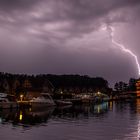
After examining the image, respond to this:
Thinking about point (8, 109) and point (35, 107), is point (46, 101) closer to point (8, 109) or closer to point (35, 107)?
point (35, 107)

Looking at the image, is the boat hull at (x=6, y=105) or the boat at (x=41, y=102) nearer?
the boat hull at (x=6, y=105)

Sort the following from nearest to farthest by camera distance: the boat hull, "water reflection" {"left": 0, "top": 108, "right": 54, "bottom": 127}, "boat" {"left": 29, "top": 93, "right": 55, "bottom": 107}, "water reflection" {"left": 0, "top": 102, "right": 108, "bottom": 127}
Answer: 1. "water reflection" {"left": 0, "top": 108, "right": 54, "bottom": 127}
2. "water reflection" {"left": 0, "top": 102, "right": 108, "bottom": 127}
3. the boat hull
4. "boat" {"left": 29, "top": 93, "right": 55, "bottom": 107}

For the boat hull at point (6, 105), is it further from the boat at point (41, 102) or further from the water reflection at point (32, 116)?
the boat at point (41, 102)

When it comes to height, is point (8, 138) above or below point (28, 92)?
below

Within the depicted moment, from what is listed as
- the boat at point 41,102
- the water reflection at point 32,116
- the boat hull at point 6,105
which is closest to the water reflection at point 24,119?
the water reflection at point 32,116

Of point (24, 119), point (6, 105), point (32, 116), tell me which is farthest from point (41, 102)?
point (24, 119)

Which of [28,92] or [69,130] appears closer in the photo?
[69,130]

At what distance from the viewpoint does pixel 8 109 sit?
8706 cm

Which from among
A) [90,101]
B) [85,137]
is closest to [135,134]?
[85,137]

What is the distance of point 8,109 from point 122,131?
43.4m

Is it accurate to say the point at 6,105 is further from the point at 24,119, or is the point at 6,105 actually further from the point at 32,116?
the point at 24,119

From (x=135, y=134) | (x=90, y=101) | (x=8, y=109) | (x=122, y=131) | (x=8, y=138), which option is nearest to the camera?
(x=8, y=138)

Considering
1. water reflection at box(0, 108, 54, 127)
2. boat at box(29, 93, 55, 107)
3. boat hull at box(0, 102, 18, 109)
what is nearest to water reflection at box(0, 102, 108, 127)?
water reflection at box(0, 108, 54, 127)

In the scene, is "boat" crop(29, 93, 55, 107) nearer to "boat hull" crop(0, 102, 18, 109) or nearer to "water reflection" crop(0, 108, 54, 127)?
"boat hull" crop(0, 102, 18, 109)
